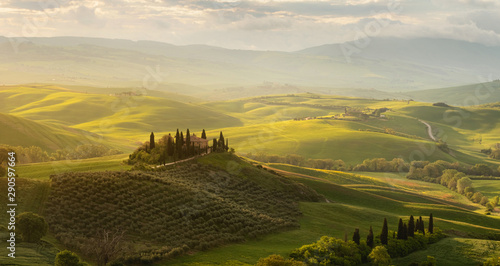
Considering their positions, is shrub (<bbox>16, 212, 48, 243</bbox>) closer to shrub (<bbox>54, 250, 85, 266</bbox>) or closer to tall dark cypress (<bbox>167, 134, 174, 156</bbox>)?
shrub (<bbox>54, 250, 85, 266</bbox>)

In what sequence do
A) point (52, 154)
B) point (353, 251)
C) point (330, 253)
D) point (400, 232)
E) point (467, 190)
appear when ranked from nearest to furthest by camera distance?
point (330, 253)
point (353, 251)
point (400, 232)
point (52, 154)
point (467, 190)

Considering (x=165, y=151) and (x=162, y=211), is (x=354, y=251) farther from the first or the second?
(x=165, y=151)

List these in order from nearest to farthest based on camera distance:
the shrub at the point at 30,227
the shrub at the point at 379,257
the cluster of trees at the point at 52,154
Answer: the shrub at the point at 30,227
the shrub at the point at 379,257
the cluster of trees at the point at 52,154

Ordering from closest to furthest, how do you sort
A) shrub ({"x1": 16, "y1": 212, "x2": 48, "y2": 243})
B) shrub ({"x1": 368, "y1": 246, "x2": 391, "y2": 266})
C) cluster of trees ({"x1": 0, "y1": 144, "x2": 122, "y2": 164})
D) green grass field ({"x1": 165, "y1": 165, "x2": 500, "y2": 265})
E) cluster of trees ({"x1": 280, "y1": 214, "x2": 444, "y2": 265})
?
shrub ({"x1": 16, "y1": 212, "x2": 48, "y2": 243}) < cluster of trees ({"x1": 280, "y1": 214, "x2": 444, "y2": 265}) < green grass field ({"x1": 165, "y1": 165, "x2": 500, "y2": 265}) < shrub ({"x1": 368, "y1": 246, "x2": 391, "y2": 266}) < cluster of trees ({"x1": 0, "y1": 144, "x2": 122, "y2": 164})

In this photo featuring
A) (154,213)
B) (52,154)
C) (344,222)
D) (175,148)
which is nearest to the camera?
(154,213)

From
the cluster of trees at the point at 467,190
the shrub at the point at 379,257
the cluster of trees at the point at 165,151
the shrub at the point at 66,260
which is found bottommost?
the cluster of trees at the point at 467,190

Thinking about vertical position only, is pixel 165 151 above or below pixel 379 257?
above

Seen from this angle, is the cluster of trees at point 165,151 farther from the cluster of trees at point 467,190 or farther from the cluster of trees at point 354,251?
the cluster of trees at point 467,190

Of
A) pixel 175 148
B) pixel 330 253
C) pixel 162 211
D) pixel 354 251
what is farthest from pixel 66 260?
pixel 175 148

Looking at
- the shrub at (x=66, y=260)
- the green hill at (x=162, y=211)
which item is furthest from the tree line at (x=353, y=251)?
the shrub at (x=66, y=260)

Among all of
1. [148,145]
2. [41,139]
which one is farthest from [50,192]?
[41,139]

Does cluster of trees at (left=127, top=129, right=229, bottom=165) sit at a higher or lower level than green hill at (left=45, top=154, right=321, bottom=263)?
higher

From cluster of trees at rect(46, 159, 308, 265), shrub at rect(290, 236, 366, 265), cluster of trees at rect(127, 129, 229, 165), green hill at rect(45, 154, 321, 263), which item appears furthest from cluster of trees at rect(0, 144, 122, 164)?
shrub at rect(290, 236, 366, 265)
